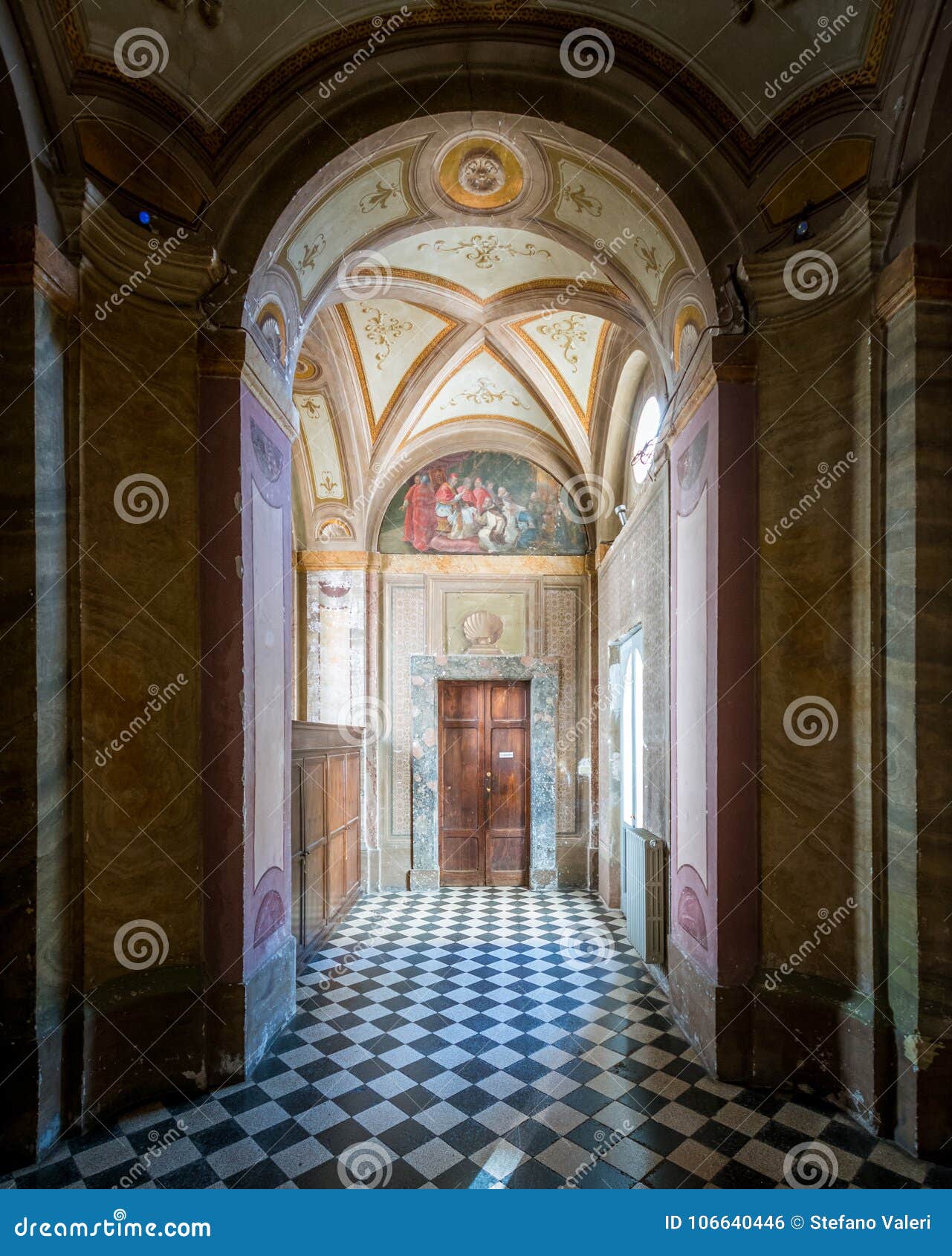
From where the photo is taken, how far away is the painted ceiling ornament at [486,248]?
20.7 feet

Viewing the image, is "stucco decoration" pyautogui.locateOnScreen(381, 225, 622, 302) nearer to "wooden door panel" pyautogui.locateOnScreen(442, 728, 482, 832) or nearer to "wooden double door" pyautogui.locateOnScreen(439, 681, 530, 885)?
"wooden double door" pyautogui.locateOnScreen(439, 681, 530, 885)

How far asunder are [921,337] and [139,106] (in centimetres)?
411

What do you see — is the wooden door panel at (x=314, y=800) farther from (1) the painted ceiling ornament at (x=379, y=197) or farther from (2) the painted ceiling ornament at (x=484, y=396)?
(2) the painted ceiling ornament at (x=484, y=396)

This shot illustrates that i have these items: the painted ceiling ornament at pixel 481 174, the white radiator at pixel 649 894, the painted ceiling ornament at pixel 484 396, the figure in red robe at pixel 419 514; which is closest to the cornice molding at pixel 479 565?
the figure in red robe at pixel 419 514

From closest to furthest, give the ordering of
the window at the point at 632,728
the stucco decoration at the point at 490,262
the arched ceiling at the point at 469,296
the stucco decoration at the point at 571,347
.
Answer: the arched ceiling at the point at 469,296 → the stucco decoration at the point at 490,262 → the window at the point at 632,728 → the stucco decoration at the point at 571,347

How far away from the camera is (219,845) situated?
426 cm

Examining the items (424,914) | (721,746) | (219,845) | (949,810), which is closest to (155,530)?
(219,845)

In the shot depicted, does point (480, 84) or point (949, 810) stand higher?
point (480, 84)

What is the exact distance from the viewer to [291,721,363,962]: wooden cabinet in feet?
19.7

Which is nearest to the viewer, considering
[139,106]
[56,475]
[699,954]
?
[56,475]

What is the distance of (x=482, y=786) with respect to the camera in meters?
9.66

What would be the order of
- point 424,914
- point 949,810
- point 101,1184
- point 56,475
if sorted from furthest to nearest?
point 424,914 → point 56,475 → point 949,810 → point 101,1184

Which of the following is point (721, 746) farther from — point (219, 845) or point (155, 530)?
point (155, 530)

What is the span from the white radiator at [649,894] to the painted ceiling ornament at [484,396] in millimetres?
5160
